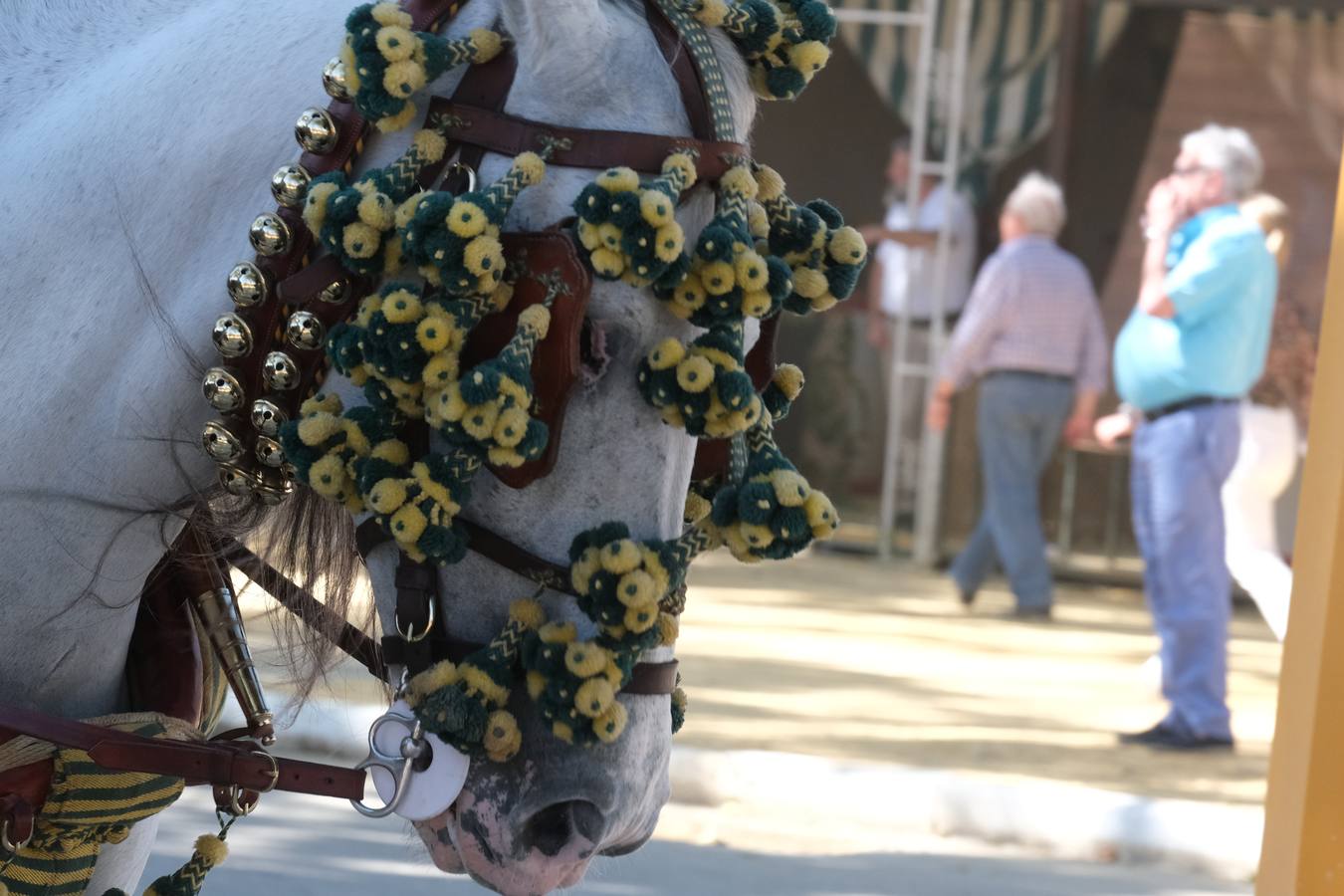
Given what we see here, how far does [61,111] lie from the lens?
1.78 meters

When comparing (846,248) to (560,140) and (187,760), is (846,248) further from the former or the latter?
(187,760)

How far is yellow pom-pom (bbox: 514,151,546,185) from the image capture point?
5.18ft

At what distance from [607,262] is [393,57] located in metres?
0.27

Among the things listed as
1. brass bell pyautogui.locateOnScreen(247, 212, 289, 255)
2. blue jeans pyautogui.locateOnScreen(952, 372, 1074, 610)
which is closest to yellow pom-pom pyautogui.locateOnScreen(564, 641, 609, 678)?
brass bell pyautogui.locateOnScreen(247, 212, 289, 255)

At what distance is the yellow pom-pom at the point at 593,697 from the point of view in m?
1.62

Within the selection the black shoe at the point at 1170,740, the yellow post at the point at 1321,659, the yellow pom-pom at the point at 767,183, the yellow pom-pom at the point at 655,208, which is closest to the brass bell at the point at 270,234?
the yellow pom-pom at the point at 655,208

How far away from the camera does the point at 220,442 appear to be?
67.0 inches

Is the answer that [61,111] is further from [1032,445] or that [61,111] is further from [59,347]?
[1032,445]

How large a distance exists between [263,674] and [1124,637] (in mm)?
5679

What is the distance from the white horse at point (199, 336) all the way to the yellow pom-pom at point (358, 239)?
0.11 metres

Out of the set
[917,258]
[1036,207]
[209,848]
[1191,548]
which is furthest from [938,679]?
[209,848]

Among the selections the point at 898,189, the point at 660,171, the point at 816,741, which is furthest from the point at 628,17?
the point at 898,189

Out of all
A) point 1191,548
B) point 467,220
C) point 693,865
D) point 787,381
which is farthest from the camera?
point 1191,548

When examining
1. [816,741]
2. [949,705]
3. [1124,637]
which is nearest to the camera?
[816,741]
